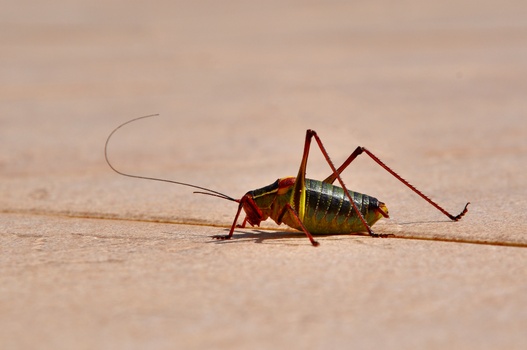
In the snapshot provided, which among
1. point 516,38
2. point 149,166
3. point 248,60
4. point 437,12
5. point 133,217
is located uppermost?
point 437,12

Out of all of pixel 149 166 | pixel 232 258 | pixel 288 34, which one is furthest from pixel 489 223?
pixel 288 34

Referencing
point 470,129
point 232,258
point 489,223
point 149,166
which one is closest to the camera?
point 232,258

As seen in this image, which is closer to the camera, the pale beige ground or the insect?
the pale beige ground

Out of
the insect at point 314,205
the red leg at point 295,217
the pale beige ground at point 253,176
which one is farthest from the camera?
the insect at point 314,205

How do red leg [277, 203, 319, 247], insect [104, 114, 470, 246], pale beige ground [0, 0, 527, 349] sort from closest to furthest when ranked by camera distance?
1. pale beige ground [0, 0, 527, 349]
2. red leg [277, 203, 319, 247]
3. insect [104, 114, 470, 246]

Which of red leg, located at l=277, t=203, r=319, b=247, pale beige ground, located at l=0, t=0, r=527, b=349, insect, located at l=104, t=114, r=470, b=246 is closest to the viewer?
pale beige ground, located at l=0, t=0, r=527, b=349

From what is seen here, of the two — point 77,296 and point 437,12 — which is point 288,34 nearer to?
point 437,12

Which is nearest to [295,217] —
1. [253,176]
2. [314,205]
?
[314,205]
